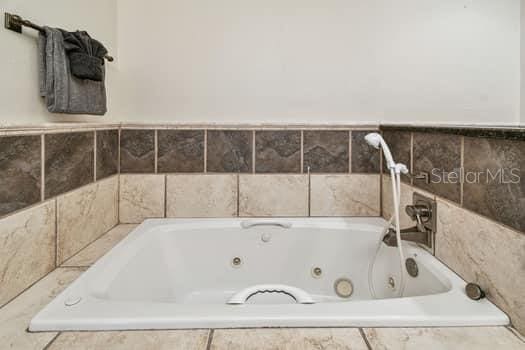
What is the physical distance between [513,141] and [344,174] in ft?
2.99

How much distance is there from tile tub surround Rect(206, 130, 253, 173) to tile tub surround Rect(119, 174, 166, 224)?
0.28 meters

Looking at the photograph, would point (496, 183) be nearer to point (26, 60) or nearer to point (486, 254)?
point (486, 254)

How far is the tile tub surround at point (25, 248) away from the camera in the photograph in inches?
34.3

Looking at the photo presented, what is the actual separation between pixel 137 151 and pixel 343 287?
1227 mm

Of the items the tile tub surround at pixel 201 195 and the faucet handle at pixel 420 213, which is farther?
the tile tub surround at pixel 201 195

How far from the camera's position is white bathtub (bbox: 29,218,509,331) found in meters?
0.75

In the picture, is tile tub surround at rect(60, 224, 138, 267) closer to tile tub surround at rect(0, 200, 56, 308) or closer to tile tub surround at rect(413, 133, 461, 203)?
tile tub surround at rect(0, 200, 56, 308)

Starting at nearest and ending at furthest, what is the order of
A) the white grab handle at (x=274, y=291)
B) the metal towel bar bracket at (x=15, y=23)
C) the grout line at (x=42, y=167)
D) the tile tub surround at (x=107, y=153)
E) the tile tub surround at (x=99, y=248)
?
the metal towel bar bracket at (x=15, y=23) < the grout line at (x=42, y=167) < the tile tub surround at (x=99, y=248) < the white grab handle at (x=274, y=291) < the tile tub surround at (x=107, y=153)

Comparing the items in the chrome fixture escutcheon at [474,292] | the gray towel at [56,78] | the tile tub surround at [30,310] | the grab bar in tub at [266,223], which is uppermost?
the gray towel at [56,78]

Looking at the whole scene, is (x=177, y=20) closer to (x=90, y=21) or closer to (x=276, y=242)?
(x=90, y=21)

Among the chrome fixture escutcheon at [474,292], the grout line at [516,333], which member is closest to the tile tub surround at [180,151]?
the chrome fixture escutcheon at [474,292]

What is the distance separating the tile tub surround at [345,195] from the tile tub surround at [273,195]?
0.19ft

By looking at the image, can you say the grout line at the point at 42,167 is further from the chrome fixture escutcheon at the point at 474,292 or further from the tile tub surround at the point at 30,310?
the chrome fixture escutcheon at the point at 474,292

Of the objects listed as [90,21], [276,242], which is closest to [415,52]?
[276,242]
